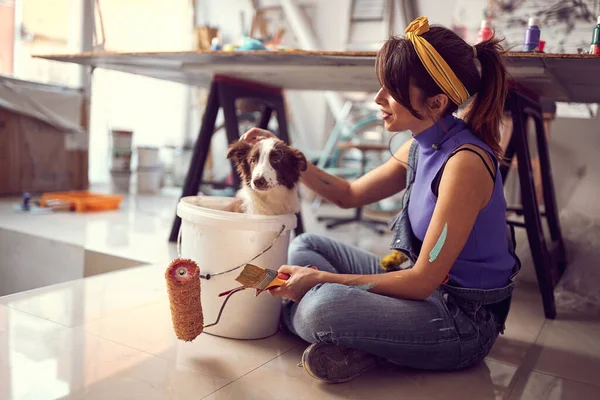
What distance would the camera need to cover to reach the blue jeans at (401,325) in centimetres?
120

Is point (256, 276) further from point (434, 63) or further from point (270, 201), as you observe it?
point (434, 63)

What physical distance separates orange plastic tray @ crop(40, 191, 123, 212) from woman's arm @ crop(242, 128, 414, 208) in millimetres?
2107

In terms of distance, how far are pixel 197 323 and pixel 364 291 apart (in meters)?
0.42

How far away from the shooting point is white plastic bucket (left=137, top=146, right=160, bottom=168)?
4.36m

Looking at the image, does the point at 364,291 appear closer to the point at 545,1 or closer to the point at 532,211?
the point at 532,211

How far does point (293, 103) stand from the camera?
551 cm

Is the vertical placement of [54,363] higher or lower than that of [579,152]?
lower

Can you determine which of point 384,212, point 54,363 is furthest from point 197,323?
point 384,212

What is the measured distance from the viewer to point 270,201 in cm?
149

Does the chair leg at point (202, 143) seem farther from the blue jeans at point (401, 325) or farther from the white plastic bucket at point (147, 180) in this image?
the white plastic bucket at point (147, 180)

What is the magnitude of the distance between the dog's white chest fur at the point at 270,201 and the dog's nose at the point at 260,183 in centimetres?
5

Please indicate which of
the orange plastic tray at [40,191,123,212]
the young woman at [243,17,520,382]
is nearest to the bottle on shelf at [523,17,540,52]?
the young woman at [243,17,520,382]

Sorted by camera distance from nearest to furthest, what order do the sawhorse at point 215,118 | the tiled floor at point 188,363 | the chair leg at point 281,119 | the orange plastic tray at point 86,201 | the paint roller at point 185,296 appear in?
the tiled floor at point 188,363 → the paint roller at point 185,296 → the sawhorse at point 215,118 → the chair leg at point 281,119 → the orange plastic tray at point 86,201

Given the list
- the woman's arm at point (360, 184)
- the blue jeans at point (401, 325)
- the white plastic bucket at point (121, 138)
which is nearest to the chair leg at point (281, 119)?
the woman's arm at point (360, 184)
